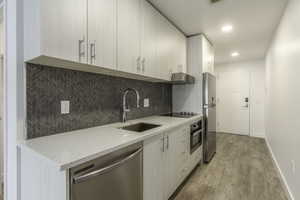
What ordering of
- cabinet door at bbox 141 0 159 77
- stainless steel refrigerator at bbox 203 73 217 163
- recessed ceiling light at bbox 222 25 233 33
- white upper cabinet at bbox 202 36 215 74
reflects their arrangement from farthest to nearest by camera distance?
1. white upper cabinet at bbox 202 36 215 74
2. stainless steel refrigerator at bbox 203 73 217 163
3. recessed ceiling light at bbox 222 25 233 33
4. cabinet door at bbox 141 0 159 77

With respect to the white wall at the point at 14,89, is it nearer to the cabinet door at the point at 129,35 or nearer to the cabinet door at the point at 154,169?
the cabinet door at the point at 129,35

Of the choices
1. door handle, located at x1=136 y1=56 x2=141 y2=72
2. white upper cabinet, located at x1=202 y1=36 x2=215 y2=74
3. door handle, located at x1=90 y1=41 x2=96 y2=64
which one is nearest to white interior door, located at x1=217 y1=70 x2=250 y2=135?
white upper cabinet, located at x1=202 y1=36 x2=215 y2=74

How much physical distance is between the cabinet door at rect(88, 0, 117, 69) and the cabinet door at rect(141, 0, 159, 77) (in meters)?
0.48

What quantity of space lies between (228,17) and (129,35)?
163cm

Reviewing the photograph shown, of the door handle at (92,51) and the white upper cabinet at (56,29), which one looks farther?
the door handle at (92,51)

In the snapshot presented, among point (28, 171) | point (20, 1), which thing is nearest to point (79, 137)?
point (28, 171)

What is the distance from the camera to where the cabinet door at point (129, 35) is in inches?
60.6

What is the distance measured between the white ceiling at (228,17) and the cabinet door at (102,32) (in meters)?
0.85

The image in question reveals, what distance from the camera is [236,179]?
2.32m

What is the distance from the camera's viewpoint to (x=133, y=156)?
121cm

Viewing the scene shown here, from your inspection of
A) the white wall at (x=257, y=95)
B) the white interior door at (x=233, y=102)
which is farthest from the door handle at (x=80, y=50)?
the white wall at (x=257, y=95)

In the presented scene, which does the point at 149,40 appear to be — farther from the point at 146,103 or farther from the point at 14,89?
the point at 14,89

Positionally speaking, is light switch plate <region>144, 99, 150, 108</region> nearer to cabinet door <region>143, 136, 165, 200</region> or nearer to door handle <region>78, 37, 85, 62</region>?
cabinet door <region>143, 136, 165, 200</region>

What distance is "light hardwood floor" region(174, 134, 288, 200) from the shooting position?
195 cm
